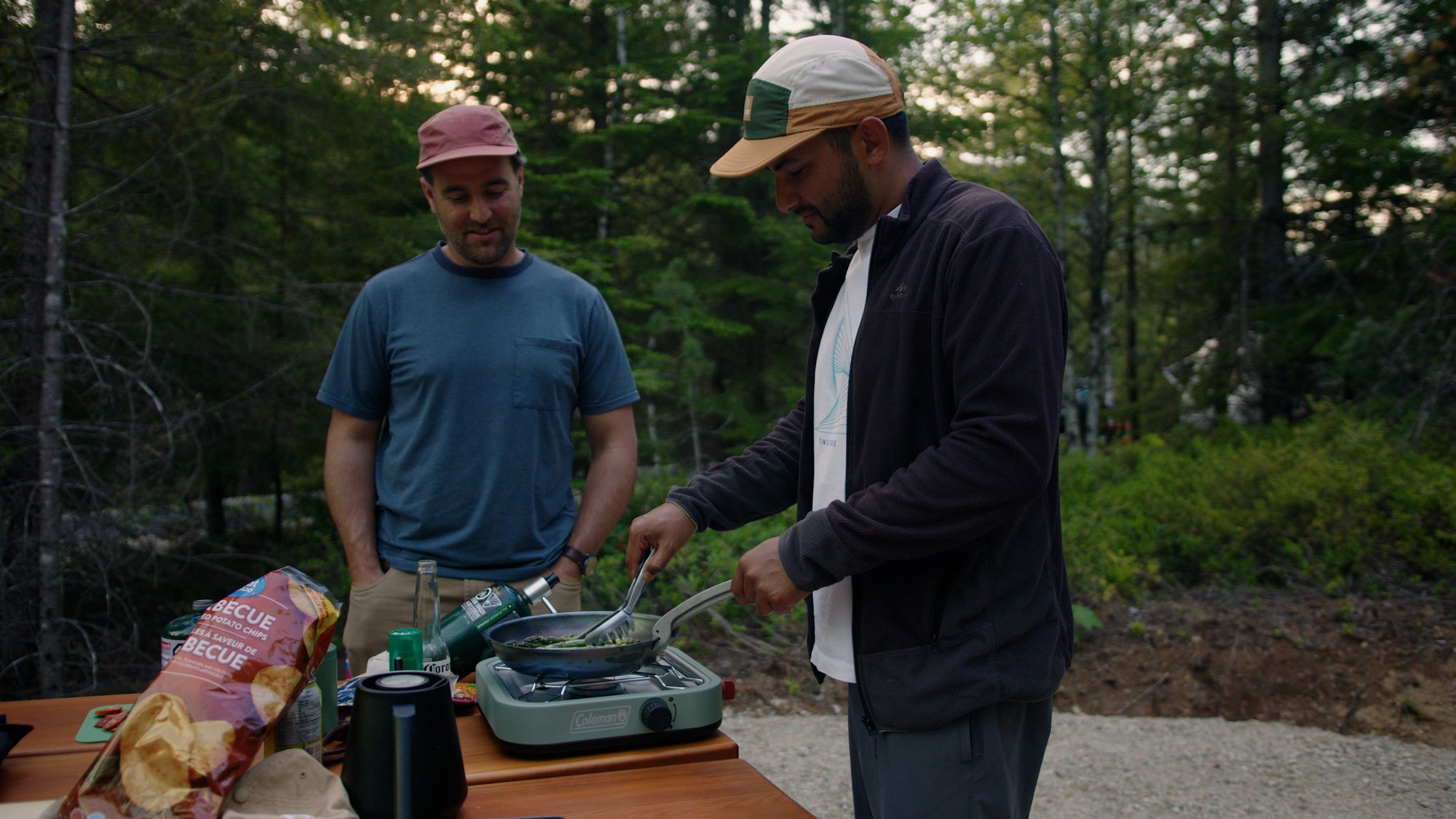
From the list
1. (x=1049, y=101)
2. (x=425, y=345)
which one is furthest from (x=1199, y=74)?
(x=425, y=345)

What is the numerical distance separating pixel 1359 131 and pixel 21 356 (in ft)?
37.0

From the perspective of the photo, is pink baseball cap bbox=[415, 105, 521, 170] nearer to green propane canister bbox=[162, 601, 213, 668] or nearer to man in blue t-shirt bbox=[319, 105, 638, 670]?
man in blue t-shirt bbox=[319, 105, 638, 670]

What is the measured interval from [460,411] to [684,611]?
120 cm

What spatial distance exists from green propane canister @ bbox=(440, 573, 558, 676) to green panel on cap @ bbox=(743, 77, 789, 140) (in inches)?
38.2

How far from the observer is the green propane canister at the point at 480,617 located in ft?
6.40

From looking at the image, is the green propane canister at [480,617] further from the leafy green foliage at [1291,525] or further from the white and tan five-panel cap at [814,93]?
the leafy green foliage at [1291,525]

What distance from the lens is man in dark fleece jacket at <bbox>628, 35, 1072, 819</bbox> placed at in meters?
1.43

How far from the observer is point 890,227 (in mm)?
1654

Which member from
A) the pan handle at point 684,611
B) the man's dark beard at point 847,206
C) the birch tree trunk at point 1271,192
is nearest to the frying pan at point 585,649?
the pan handle at point 684,611

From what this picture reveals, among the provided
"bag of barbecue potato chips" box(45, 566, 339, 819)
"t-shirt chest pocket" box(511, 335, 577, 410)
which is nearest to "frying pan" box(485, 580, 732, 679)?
"bag of barbecue potato chips" box(45, 566, 339, 819)

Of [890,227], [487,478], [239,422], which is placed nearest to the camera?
[890,227]

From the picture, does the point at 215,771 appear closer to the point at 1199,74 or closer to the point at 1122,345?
the point at 1199,74

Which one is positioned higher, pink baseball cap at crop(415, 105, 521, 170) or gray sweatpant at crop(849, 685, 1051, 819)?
pink baseball cap at crop(415, 105, 521, 170)

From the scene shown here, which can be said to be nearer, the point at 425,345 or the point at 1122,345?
the point at 425,345
